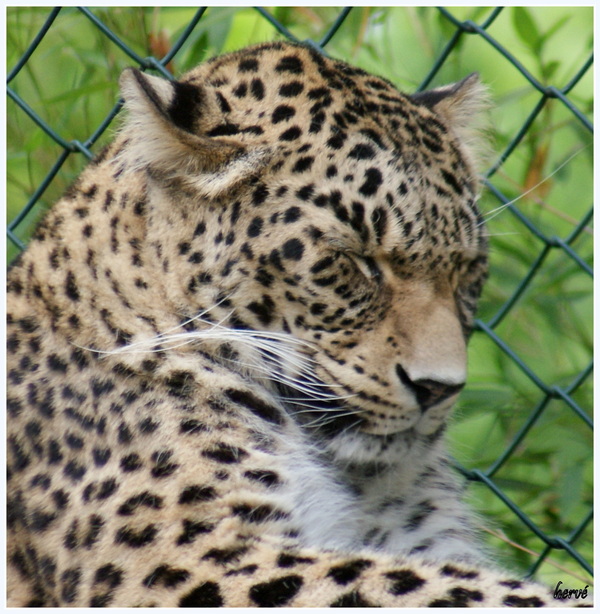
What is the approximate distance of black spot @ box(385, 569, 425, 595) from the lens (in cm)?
251

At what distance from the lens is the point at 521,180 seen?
4.38 meters

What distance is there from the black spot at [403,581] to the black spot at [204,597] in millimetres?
430

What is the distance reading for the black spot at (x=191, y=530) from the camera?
2531mm

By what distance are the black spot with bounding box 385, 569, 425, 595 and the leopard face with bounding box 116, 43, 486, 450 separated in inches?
16.8

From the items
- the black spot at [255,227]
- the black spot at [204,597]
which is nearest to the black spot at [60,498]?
the black spot at [204,597]

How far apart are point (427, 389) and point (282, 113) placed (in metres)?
0.86

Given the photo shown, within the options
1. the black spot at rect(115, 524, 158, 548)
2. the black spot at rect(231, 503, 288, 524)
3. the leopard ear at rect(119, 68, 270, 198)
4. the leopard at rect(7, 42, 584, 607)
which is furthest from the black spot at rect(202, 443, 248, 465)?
the leopard ear at rect(119, 68, 270, 198)

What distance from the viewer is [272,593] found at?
2475 millimetres

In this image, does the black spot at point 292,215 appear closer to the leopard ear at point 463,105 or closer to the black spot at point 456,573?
the leopard ear at point 463,105

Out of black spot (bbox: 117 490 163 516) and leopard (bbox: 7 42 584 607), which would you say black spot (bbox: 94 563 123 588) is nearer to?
leopard (bbox: 7 42 584 607)

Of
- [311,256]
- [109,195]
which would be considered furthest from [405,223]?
[109,195]

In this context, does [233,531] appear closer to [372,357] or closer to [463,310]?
[372,357]

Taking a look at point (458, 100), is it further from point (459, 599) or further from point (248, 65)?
point (459, 599)

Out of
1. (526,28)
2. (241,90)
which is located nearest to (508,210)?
(526,28)
